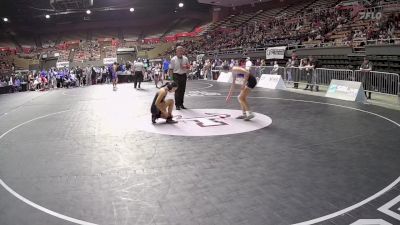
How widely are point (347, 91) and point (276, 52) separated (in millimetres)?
12958

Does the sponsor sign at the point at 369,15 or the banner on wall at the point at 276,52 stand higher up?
the sponsor sign at the point at 369,15

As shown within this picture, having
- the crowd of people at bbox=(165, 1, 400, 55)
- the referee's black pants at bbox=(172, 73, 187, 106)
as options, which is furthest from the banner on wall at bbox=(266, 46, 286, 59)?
the referee's black pants at bbox=(172, 73, 187, 106)

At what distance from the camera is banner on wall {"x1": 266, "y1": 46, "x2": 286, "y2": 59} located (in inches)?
947

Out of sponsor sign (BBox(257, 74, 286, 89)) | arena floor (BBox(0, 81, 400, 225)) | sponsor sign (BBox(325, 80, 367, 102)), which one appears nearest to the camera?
arena floor (BBox(0, 81, 400, 225))

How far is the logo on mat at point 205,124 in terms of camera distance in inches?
294

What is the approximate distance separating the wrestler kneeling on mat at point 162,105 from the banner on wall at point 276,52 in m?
17.1

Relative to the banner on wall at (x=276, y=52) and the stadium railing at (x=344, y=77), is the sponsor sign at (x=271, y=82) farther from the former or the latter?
the banner on wall at (x=276, y=52)

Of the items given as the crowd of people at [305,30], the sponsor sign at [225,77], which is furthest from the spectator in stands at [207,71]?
the crowd of people at [305,30]

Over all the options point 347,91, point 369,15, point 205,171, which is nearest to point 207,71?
point 369,15

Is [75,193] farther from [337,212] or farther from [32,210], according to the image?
[337,212]

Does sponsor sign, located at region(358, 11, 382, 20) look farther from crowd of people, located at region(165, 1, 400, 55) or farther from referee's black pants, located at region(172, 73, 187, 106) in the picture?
referee's black pants, located at region(172, 73, 187, 106)

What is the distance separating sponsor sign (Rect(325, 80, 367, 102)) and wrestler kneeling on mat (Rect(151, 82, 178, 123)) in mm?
6508

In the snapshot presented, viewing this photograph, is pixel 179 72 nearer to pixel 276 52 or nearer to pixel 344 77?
pixel 344 77

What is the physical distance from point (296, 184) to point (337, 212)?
0.82 m
